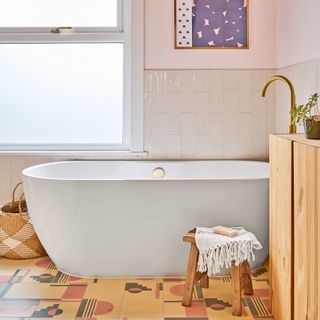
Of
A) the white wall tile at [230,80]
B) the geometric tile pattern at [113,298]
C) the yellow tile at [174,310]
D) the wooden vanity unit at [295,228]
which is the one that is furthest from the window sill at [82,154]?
the wooden vanity unit at [295,228]

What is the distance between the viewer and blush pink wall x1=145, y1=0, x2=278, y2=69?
3947 mm

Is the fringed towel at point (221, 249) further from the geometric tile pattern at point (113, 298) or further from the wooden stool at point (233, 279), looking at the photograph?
the geometric tile pattern at point (113, 298)

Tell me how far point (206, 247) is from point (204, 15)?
199cm

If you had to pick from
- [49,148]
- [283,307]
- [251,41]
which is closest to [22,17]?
[49,148]

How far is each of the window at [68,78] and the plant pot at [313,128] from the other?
204cm

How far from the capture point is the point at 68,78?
4105 millimetres

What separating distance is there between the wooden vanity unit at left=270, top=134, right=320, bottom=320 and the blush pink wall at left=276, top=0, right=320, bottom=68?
0.85 meters

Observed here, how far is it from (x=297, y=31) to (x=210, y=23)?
0.77 m

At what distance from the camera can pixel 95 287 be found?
9.73 feet

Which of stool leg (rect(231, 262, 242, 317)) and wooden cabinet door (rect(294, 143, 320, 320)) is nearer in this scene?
wooden cabinet door (rect(294, 143, 320, 320))

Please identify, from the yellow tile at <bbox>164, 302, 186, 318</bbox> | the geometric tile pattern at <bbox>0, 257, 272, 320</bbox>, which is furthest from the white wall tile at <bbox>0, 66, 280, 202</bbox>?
the yellow tile at <bbox>164, 302, 186, 318</bbox>

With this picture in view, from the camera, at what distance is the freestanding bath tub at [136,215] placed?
9.82 feet

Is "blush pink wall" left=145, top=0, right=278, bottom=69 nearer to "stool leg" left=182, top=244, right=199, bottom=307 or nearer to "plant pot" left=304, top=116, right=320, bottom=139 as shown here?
"stool leg" left=182, top=244, right=199, bottom=307

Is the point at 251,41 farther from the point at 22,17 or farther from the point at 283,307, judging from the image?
the point at 283,307
